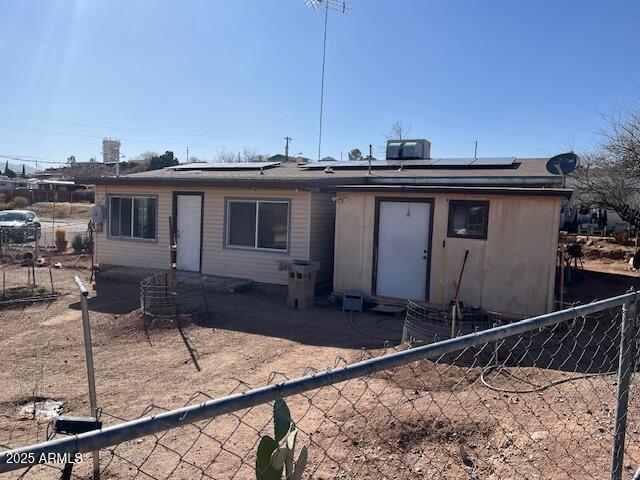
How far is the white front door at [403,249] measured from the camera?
1048 cm

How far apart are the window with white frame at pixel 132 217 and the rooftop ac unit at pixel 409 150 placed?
318 inches

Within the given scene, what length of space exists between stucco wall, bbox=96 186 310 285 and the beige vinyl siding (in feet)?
0.61

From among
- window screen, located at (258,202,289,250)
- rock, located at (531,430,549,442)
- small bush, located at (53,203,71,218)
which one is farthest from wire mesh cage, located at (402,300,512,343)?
small bush, located at (53,203,71,218)

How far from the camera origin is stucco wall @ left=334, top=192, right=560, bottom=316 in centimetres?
923

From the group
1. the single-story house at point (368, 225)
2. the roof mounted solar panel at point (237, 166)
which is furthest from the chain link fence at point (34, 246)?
the roof mounted solar panel at point (237, 166)

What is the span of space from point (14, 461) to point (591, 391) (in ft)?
17.3

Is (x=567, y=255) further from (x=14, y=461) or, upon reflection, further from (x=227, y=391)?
(x=14, y=461)

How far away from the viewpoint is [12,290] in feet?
40.3

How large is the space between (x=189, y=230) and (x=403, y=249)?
606cm

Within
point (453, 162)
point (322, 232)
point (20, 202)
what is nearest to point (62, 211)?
point (20, 202)

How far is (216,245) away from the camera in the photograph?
1329 cm

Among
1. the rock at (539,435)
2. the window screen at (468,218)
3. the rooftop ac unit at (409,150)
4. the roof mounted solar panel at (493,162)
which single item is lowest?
the rock at (539,435)

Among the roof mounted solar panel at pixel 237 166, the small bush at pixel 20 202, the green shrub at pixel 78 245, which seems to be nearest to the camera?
the roof mounted solar panel at pixel 237 166

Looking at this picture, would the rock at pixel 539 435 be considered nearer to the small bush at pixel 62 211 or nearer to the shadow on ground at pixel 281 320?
the shadow on ground at pixel 281 320
